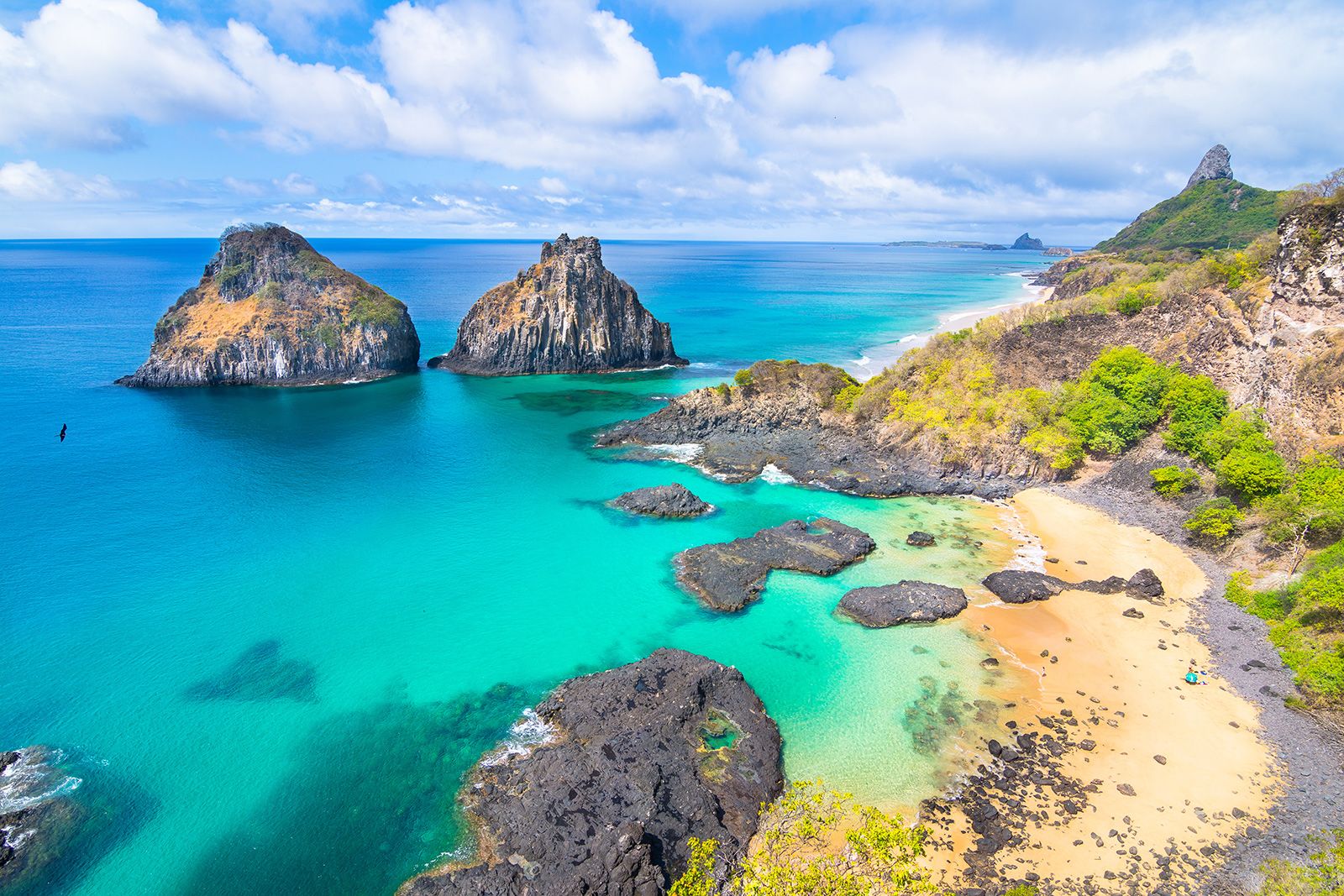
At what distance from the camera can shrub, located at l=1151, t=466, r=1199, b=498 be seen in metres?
48.8

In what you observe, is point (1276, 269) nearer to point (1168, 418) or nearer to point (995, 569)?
point (1168, 418)

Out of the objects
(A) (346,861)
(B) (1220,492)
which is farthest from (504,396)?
(B) (1220,492)

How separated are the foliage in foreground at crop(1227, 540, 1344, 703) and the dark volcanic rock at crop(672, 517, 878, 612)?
22.4 meters

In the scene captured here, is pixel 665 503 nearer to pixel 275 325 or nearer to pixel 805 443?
pixel 805 443

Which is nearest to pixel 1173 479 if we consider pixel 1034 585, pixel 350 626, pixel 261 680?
pixel 1034 585

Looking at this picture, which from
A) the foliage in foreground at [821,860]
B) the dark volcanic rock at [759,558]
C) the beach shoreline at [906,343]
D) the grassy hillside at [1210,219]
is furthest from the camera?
the grassy hillside at [1210,219]

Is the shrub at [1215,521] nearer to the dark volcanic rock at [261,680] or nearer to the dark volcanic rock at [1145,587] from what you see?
the dark volcanic rock at [1145,587]

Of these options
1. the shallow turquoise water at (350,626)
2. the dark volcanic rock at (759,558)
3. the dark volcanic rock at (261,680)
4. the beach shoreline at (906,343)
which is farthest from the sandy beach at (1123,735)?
the beach shoreline at (906,343)

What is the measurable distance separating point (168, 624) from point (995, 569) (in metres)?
52.9

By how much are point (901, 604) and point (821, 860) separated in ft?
75.3

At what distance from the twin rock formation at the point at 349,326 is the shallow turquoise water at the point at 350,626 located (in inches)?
833

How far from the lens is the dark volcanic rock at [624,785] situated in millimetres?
21797

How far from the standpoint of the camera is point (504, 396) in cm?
9031

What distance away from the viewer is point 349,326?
9806cm
